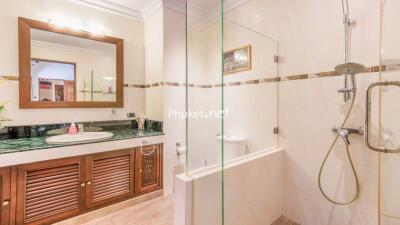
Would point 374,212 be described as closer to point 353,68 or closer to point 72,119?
point 353,68

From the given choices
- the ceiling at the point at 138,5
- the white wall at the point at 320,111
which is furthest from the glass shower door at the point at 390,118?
the ceiling at the point at 138,5

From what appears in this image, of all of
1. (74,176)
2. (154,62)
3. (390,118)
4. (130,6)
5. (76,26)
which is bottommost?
(74,176)

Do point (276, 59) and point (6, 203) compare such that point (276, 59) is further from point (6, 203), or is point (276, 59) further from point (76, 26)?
point (6, 203)

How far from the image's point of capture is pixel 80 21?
2.21 m

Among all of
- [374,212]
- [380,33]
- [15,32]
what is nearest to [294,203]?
[374,212]

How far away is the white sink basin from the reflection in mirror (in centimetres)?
44

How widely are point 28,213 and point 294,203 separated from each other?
2340 millimetres

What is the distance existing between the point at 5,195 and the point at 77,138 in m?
0.69

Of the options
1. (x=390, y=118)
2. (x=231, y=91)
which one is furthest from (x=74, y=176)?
(x=390, y=118)

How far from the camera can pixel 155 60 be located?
2.47 m

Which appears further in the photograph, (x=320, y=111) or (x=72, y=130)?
(x=72, y=130)

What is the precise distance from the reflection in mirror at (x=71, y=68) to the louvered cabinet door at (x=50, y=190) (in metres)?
0.83

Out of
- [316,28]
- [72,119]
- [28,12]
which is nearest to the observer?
[316,28]

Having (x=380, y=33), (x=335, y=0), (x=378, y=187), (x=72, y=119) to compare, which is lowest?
(x=378, y=187)
